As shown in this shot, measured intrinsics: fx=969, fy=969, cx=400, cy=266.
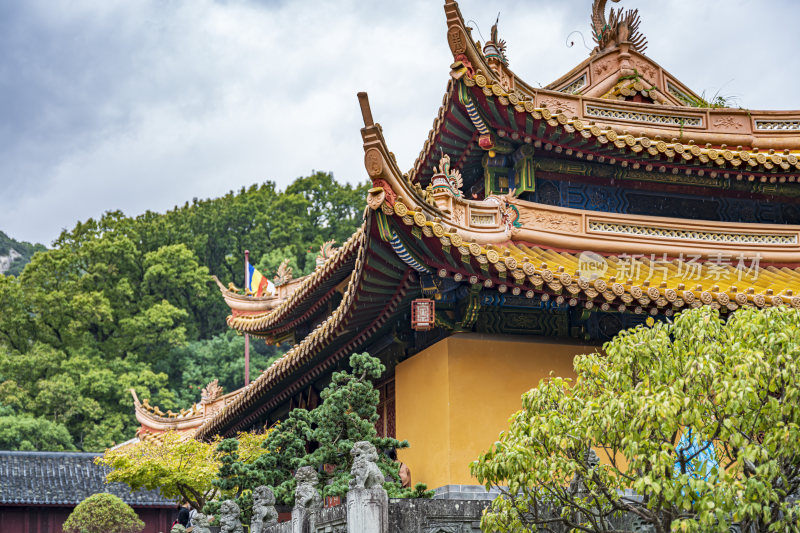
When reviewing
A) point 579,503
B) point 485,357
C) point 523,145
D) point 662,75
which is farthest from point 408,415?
point 662,75

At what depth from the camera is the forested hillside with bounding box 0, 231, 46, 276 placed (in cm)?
6881

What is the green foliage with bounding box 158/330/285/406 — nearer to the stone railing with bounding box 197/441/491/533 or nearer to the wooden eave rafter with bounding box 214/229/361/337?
the wooden eave rafter with bounding box 214/229/361/337

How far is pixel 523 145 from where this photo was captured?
13.1 metres

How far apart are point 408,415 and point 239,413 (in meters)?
6.64

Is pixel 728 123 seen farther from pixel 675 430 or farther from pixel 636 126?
pixel 675 430

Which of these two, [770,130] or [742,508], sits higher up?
[770,130]

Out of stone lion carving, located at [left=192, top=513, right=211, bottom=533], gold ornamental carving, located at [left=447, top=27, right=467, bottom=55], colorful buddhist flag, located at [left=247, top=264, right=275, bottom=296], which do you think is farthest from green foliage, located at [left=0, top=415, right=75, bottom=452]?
gold ornamental carving, located at [left=447, top=27, right=467, bottom=55]

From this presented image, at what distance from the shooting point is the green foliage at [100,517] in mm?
21797

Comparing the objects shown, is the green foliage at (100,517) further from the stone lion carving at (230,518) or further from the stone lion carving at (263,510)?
the stone lion carving at (263,510)

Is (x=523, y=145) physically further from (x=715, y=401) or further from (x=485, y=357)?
(x=715, y=401)

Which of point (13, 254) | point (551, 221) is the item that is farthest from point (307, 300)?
point (13, 254)

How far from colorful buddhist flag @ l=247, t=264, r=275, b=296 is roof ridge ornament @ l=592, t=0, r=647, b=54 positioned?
9620 millimetres

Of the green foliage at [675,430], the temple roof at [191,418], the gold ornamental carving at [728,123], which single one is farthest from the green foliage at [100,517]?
the green foliage at [675,430]

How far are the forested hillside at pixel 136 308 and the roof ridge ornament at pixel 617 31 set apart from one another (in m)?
28.2
